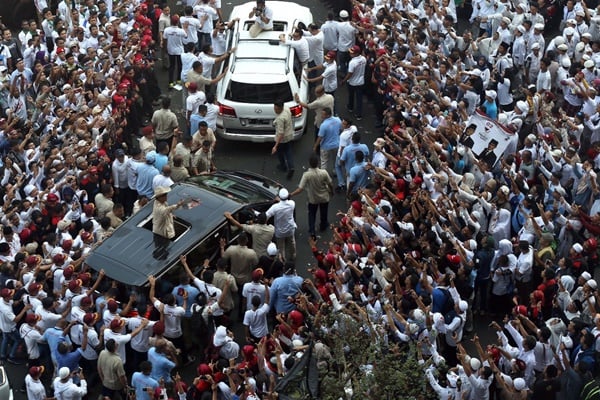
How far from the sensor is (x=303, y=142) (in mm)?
22406

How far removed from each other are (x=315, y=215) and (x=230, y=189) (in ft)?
6.76

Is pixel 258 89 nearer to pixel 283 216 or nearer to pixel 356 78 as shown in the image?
pixel 356 78

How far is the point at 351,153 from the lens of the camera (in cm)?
1959

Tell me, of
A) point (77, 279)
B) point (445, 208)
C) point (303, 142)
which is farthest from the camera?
point (303, 142)

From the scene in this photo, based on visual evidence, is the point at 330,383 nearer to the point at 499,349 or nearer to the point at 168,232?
the point at 499,349

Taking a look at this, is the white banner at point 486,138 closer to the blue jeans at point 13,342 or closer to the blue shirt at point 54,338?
the blue shirt at point 54,338

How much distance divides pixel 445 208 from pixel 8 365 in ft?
22.5

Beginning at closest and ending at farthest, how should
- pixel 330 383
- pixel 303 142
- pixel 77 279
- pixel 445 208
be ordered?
pixel 330 383
pixel 77 279
pixel 445 208
pixel 303 142

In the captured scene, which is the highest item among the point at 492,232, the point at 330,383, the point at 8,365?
the point at 330,383

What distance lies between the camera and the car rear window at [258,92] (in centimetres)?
2119

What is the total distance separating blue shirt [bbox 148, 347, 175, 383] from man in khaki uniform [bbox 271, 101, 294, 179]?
6.16 m

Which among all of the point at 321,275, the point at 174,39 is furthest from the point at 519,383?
the point at 174,39

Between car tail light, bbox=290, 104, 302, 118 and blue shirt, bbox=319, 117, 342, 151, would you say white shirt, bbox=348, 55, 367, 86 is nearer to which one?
car tail light, bbox=290, 104, 302, 118

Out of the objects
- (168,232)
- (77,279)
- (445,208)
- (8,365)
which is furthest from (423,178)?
(8,365)
